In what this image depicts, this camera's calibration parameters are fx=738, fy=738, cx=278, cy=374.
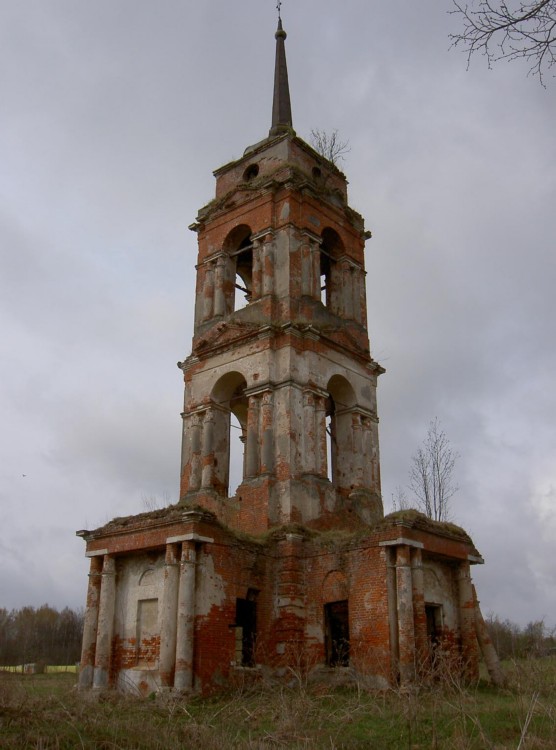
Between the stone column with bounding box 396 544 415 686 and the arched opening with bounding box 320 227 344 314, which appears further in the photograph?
the arched opening with bounding box 320 227 344 314

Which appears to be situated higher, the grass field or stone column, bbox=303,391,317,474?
stone column, bbox=303,391,317,474

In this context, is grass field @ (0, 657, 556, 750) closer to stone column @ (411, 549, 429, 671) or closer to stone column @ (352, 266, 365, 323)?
stone column @ (411, 549, 429, 671)

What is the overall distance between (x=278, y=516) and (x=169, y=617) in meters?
3.59

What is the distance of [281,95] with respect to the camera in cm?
2355

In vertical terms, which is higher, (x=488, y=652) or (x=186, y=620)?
(x=186, y=620)

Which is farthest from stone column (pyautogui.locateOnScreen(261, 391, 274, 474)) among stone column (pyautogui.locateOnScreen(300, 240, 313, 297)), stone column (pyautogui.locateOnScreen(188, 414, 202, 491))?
stone column (pyautogui.locateOnScreen(300, 240, 313, 297))

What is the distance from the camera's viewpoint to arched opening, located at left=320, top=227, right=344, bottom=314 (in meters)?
20.8

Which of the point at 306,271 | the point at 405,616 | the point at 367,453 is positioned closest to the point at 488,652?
the point at 405,616

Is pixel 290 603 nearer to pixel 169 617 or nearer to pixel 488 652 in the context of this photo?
pixel 169 617

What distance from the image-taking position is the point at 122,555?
15695mm

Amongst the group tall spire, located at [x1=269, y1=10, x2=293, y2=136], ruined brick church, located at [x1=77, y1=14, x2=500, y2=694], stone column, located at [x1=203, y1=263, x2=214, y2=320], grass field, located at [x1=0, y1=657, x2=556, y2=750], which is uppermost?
tall spire, located at [x1=269, y1=10, x2=293, y2=136]

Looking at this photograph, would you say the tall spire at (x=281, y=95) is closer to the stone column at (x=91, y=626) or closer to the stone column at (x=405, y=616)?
the stone column at (x=405, y=616)

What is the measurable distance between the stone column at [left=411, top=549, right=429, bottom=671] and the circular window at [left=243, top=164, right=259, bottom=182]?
39.5 feet

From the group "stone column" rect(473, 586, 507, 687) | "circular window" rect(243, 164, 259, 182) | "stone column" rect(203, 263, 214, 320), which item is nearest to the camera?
"stone column" rect(473, 586, 507, 687)
